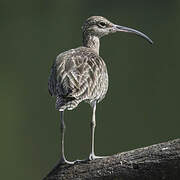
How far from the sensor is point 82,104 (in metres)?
14.4

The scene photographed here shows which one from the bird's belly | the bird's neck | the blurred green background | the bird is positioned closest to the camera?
the bird

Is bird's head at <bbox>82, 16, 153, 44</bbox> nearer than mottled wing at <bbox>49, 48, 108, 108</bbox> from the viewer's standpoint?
No

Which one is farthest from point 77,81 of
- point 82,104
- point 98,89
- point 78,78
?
point 82,104

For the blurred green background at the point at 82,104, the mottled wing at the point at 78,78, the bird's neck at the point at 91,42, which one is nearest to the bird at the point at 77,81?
the mottled wing at the point at 78,78

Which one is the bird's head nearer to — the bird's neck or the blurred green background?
the bird's neck

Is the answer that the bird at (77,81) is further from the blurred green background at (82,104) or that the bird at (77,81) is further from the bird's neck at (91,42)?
the blurred green background at (82,104)

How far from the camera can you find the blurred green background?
1381 centimetres

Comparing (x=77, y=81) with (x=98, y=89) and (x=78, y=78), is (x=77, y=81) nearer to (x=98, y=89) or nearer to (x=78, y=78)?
(x=78, y=78)

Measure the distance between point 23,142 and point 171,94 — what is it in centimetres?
244

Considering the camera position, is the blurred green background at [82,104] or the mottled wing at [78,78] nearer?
the mottled wing at [78,78]

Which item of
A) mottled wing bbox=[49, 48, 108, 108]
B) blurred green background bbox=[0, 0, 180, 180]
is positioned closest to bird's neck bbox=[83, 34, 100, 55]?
mottled wing bbox=[49, 48, 108, 108]

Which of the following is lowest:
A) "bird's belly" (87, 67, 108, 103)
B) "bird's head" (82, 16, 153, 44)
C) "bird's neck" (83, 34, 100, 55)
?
"bird's belly" (87, 67, 108, 103)

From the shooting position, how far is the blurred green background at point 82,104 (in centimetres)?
1381

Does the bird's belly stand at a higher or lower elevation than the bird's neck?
lower
